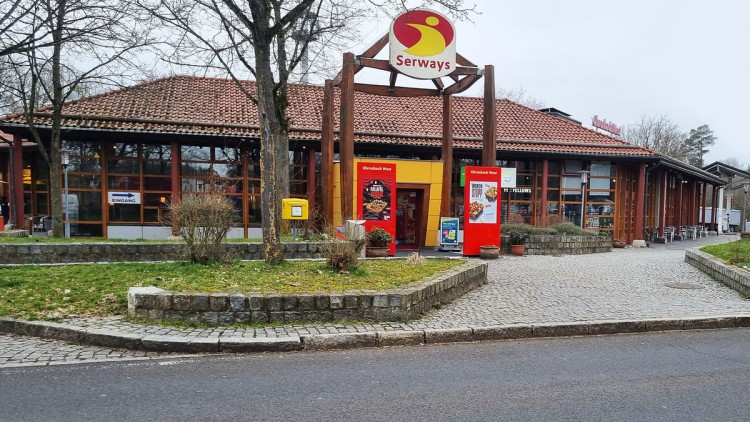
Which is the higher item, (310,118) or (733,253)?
(310,118)

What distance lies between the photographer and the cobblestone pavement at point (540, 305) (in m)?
5.61

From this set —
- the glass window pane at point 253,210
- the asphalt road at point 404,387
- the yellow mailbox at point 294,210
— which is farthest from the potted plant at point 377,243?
the glass window pane at point 253,210

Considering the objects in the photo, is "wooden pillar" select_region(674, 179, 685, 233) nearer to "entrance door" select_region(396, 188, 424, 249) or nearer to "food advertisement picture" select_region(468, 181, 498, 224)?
"entrance door" select_region(396, 188, 424, 249)

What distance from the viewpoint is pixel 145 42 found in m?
12.6

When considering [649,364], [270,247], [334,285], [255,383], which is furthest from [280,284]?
[649,364]

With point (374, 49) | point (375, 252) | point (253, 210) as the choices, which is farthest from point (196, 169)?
point (375, 252)

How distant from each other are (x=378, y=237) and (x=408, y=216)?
5242 millimetres

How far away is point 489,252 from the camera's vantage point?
14438mm

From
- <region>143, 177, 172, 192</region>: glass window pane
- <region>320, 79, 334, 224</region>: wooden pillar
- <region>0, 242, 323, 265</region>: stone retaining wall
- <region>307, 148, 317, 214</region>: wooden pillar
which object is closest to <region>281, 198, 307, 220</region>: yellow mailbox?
<region>0, 242, 323, 265</region>: stone retaining wall

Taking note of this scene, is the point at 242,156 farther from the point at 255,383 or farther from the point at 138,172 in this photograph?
the point at 255,383

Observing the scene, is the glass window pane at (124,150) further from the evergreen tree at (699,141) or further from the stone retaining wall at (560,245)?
the evergreen tree at (699,141)

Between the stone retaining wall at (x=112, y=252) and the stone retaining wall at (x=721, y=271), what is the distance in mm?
8850

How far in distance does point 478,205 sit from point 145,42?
1073 cm

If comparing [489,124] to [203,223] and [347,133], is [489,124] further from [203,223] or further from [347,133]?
[203,223]
